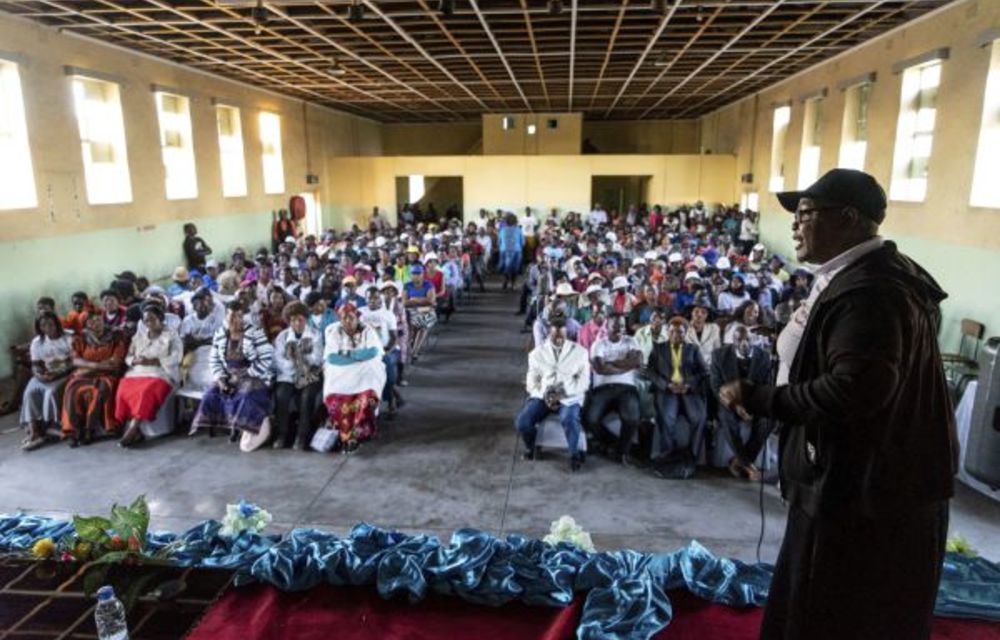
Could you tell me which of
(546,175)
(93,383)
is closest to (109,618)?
(93,383)

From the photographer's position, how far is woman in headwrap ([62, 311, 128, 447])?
5848 mm

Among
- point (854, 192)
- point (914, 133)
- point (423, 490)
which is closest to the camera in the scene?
point (854, 192)

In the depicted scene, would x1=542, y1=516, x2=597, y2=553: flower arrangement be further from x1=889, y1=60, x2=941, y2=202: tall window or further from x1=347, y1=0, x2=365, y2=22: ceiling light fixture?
x1=889, y1=60, x2=941, y2=202: tall window

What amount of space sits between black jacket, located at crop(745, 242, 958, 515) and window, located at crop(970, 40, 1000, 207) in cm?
652

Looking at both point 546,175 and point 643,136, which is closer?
point 546,175

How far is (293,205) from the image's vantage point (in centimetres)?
1605

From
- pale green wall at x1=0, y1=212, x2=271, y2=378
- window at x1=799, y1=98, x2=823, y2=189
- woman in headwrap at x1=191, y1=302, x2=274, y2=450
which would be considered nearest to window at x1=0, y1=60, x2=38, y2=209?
pale green wall at x1=0, y1=212, x2=271, y2=378

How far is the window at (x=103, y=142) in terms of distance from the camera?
9672mm

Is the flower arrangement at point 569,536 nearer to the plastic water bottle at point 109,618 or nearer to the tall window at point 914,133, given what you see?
the plastic water bottle at point 109,618

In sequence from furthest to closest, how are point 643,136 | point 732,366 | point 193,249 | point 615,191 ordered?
point 615,191
point 643,136
point 193,249
point 732,366

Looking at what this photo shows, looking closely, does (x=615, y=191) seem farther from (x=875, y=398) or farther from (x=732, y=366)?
(x=875, y=398)

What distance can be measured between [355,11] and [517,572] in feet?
22.2

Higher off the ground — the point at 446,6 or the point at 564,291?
the point at 446,6

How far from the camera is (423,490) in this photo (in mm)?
4965
